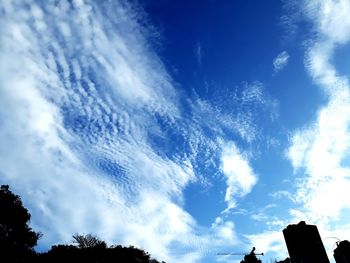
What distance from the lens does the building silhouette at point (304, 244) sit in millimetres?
23750

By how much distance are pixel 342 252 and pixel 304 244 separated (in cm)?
260

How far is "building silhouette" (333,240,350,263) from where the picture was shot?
926 inches

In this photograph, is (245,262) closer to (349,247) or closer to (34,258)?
(349,247)

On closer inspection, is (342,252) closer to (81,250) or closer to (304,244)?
(304,244)

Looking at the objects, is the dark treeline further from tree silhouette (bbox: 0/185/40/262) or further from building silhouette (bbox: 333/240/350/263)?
building silhouette (bbox: 333/240/350/263)

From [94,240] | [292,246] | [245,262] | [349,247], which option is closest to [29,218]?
[94,240]

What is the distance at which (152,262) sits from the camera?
53.3 m

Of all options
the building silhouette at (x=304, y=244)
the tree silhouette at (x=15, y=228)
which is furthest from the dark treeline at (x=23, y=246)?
the building silhouette at (x=304, y=244)

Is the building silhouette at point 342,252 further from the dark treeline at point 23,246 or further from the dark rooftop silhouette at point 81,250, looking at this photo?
the dark treeline at point 23,246

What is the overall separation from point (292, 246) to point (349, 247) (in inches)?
150

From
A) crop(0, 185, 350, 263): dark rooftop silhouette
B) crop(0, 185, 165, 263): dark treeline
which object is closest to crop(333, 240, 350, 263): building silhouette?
crop(0, 185, 350, 263): dark rooftop silhouette

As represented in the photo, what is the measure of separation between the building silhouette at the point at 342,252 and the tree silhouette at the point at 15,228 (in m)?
30.6

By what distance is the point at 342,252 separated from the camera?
23859 millimetres

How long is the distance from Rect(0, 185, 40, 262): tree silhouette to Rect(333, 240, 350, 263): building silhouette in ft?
100
